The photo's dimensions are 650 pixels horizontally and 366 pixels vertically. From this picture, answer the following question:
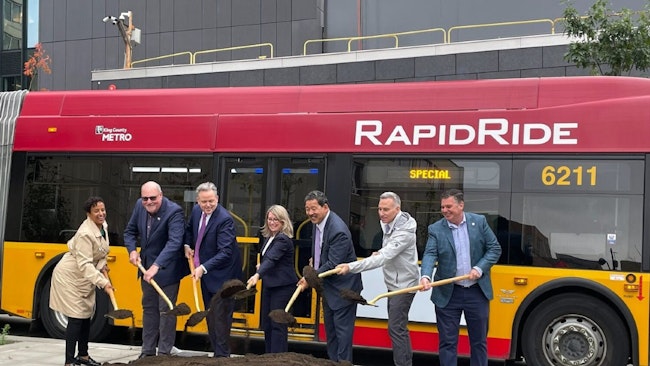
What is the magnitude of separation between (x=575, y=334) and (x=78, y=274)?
196 inches

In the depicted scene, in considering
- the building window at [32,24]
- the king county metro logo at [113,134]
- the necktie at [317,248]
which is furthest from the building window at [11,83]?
the necktie at [317,248]

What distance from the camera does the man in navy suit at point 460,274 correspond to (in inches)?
275

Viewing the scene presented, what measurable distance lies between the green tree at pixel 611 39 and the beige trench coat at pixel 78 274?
8662 millimetres

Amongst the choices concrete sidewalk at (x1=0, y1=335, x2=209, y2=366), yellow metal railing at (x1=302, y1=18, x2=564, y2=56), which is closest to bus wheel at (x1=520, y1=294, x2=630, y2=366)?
concrete sidewalk at (x1=0, y1=335, x2=209, y2=366)

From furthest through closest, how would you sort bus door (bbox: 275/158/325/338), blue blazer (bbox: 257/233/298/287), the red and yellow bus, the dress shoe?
bus door (bbox: 275/158/325/338), the red and yellow bus, the dress shoe, blue blazer (bbox: 257/233/298/287)

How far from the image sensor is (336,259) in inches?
285

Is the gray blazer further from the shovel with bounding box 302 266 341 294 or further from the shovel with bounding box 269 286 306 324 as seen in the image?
the shovel with bounding box 269 286 306 324

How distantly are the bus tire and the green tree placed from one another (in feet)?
27.2

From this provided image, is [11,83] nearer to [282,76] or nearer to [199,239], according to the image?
[282,76]

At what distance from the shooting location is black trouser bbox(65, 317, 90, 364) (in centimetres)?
771

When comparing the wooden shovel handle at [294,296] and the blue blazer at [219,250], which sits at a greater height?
the blue blazer at [219,250]

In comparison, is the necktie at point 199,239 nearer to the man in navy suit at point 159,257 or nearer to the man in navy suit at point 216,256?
the man in navy suit at point 216,256

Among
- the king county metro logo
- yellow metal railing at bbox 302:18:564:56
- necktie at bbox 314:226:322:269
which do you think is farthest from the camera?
yellow metal railing at bbox 302:18:564:56

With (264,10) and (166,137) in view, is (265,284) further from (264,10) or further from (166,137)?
(264,10)
